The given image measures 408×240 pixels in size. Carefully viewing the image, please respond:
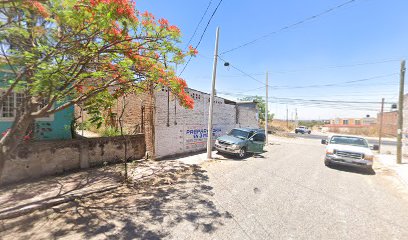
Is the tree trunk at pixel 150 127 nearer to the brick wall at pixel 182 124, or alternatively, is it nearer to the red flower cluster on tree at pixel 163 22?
the brick wall at pixel 182 124

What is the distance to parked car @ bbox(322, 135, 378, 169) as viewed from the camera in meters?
8.63

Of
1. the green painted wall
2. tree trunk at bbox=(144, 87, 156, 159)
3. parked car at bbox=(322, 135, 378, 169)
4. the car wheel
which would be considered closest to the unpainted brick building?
tree trunk at bbox=(144, 87, 156, 159)

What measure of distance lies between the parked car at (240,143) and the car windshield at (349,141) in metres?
4.20

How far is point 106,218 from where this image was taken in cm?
418

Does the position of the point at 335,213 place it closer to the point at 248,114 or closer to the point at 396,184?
the point at 396,184

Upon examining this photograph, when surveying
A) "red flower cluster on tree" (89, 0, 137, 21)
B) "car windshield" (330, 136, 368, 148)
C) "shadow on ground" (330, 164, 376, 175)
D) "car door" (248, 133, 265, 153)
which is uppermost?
"red flower cluster on tree" (89, 0, 137, 21)

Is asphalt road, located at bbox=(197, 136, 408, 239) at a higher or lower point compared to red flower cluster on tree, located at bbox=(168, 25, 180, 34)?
lower

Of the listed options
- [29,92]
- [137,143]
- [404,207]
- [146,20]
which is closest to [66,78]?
[29,92]

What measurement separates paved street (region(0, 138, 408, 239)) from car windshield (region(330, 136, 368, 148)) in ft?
9.67

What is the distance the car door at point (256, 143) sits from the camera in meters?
11.9

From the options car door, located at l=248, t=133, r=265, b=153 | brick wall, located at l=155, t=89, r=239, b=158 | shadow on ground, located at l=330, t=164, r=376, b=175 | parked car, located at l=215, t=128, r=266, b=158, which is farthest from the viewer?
car door, located at l=248, t=133, r=265, b=153

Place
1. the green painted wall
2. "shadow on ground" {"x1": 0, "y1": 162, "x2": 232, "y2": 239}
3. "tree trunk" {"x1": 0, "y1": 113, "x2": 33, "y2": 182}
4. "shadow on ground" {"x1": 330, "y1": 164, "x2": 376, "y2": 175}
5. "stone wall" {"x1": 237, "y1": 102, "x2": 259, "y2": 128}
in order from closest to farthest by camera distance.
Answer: "tree trunk" {"x1": 0, "y1": 113, "x2": 33, "y2": 182} < "shadow on ground" {"x1": 0, "y1": 162, "x2": 232, "y2": 239} < the green painted wall < "shadow on ground" {"x1": 330, "y1": 164, "x2": 376, "y2": 175} < "stone wall" {"x1": 237, "y1": 102, "x2": 259, "y2": 128}

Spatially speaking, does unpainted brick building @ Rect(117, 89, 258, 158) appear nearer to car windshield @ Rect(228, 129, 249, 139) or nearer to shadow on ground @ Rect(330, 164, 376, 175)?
car windshield @ Rect(228, 129, 249, 139)

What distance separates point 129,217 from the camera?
13.9ft
